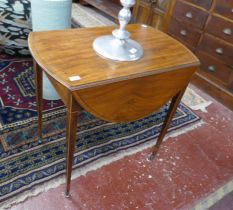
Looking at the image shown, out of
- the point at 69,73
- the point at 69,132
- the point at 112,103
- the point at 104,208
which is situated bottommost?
the point at 104,208

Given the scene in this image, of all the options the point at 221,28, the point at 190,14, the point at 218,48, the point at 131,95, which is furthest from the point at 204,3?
the point at 131,95

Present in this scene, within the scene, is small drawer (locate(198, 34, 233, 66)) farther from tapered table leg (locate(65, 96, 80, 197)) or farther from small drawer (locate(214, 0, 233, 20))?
tapered table leg (locate(65, 96, 80, 197))

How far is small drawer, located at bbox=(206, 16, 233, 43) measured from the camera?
71.5 inches

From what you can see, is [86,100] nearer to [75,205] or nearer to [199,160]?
[75,205]

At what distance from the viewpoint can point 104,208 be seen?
3.84 ft

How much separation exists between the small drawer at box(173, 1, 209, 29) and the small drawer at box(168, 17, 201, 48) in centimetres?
5

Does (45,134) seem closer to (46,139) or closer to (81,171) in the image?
(46,139)

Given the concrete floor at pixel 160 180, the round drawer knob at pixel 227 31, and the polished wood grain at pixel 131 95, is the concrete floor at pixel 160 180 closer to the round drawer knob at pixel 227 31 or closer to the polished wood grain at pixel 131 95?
the polished wood grain at pixel 131 95

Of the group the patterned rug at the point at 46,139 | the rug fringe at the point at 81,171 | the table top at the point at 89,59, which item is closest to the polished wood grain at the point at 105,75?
the table top at the point at 89,59

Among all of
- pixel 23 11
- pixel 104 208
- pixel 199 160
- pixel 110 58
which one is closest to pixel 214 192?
pixel 199 160

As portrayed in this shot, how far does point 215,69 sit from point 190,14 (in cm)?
52

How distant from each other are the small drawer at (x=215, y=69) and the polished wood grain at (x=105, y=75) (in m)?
0.92

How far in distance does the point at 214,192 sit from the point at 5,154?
1.15 meters

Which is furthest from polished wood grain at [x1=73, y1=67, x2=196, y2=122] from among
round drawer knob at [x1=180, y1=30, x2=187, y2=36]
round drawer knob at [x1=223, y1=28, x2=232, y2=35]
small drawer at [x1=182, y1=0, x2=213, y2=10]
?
round drawer knob at [x1=180, y1=30, x2=187, y2=36]
